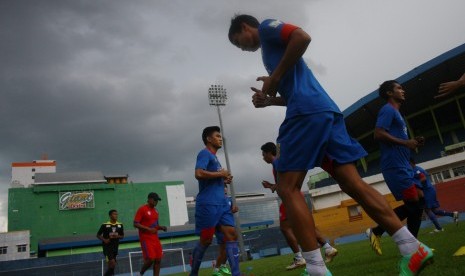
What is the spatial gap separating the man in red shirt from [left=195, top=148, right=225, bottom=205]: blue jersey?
3.06 meters

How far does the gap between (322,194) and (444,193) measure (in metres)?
16.5

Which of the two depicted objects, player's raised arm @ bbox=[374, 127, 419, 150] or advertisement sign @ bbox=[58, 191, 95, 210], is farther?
advertisement sign @ bbox=[58, 191, 95, 210]

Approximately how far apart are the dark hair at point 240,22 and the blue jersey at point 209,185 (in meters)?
2.92

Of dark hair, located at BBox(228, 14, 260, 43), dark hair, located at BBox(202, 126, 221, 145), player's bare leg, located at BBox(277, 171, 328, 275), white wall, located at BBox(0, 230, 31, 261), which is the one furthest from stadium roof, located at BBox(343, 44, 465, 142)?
white wall, located at BBox(0, 230, 31, 261)

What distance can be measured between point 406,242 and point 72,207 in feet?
224

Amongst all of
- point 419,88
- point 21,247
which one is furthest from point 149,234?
point 21,247

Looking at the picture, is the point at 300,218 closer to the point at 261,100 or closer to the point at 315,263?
the point at 315,263

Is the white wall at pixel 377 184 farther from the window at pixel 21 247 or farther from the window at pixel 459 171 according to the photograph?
the window at pixel 21 247

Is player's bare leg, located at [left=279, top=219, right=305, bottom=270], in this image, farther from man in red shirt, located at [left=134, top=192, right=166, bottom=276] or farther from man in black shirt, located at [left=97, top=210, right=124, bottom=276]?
man in black shirt, located at [left=97, top=210, right=124, bottom=276]

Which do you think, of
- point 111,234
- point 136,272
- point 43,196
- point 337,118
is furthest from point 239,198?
point 337,118

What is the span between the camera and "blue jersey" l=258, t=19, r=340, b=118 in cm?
274

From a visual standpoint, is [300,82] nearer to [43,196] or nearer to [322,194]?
[322,194]

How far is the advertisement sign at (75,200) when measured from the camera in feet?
209

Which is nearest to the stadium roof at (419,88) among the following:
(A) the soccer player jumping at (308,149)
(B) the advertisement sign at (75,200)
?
(A) the soccer player jumping at (308,149)
